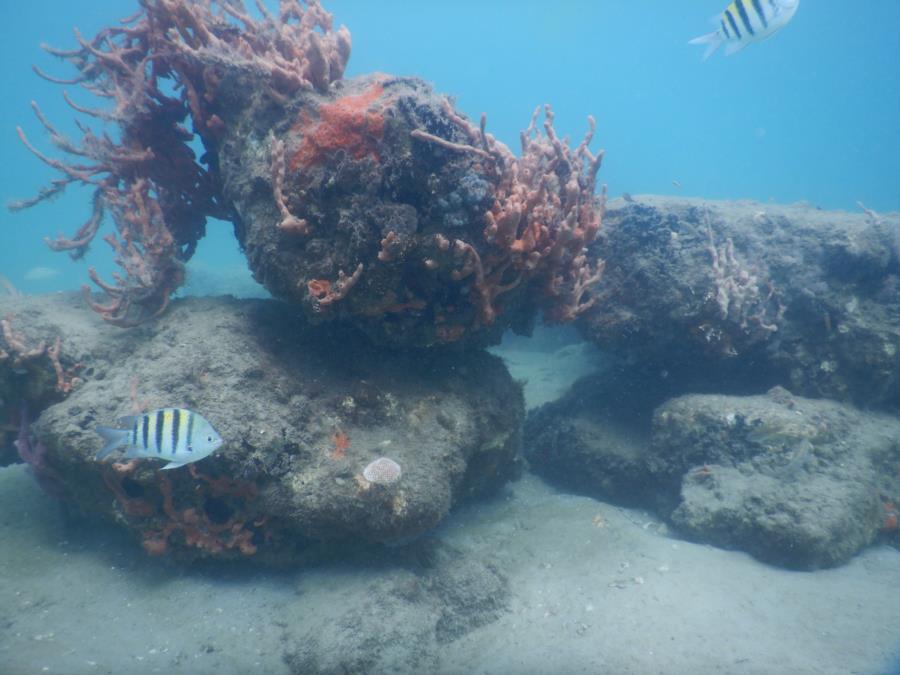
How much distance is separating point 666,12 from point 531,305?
118 metres

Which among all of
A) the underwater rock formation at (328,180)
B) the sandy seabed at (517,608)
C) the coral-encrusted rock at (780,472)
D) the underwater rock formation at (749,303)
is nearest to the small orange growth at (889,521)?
the coral-encrusted rock at (780,472)

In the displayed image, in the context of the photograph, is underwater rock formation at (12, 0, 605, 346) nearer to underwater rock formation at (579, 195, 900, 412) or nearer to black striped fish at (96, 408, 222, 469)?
underwater rock formation at (579, 195, 900, 412)

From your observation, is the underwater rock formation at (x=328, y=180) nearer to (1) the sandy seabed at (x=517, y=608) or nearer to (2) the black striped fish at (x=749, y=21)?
(2) the black striped fish at (x=749, y=21)

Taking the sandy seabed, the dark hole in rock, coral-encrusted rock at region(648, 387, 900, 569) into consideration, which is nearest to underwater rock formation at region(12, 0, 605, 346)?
the dark hole in rock

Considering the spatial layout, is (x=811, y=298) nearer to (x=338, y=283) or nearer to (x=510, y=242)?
(x=510, y=242)

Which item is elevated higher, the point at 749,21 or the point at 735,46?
the point at 749,21

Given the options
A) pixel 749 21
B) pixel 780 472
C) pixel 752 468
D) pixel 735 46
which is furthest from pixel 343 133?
pixel 780 472

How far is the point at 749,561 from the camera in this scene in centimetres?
468

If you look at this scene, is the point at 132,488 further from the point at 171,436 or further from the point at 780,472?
the point at 780,472

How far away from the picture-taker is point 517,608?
4184mm

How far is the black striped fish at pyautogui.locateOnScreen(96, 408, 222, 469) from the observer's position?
2957 mm

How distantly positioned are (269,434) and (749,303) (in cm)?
605

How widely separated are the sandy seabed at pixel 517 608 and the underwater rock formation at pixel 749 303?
93.7 inches

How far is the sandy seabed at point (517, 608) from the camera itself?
136 inches
